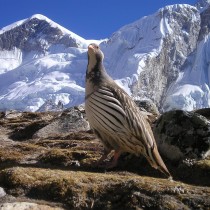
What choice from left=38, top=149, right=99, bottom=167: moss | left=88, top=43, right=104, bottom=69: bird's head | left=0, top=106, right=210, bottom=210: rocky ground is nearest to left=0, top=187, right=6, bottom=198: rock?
left=0, top=106, right=210, bottom=210: rocky ground

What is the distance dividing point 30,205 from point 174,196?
262 centimetres

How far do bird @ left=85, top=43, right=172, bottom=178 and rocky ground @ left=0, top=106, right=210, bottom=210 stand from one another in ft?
2.17

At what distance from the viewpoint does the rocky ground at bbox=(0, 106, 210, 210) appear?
8.99 m

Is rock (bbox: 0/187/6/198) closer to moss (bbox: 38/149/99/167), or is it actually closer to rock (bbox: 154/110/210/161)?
moss (bbox: 38/149/99/167)

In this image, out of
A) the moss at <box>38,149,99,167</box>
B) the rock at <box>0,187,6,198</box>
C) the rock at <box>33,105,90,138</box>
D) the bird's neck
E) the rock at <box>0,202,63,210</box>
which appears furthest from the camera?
the rock at <box>33,105,90,138</box>

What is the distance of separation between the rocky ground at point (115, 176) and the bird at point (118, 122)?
660mm

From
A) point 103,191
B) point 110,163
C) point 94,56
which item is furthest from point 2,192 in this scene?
point 94,56

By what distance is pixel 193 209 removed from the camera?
8.59m

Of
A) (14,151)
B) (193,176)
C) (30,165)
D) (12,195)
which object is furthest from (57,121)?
(12,195)

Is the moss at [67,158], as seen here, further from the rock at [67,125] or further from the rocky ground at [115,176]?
the rock at [67,125]

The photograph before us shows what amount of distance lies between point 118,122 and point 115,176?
1.21 metres

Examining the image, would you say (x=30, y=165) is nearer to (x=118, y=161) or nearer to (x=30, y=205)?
(x=118, y=161)

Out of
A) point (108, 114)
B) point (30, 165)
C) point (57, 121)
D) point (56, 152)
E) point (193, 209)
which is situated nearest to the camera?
point (193, 209)

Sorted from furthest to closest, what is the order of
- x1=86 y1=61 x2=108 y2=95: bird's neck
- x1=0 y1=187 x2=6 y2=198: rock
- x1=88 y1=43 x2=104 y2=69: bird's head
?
x1=88 y1=43 x2=104 y2=69: bird's head < x1=86 y1=61 x2=108 y2=95: bird's neck < x1=0 y1=187 x2=6 y2=198: rock
